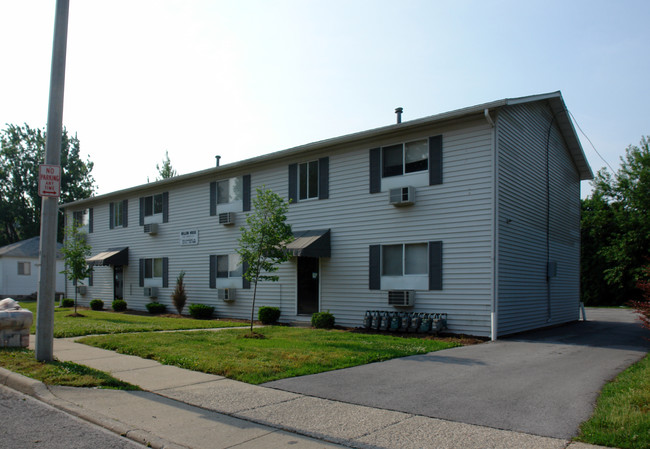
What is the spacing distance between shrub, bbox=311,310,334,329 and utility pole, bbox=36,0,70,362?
27.2 ft

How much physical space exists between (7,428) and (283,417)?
2.92 metres

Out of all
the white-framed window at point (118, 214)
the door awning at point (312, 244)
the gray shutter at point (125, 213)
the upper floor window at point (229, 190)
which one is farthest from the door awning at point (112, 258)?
the door awning at point (312, 244)

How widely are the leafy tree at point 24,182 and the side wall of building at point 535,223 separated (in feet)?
158

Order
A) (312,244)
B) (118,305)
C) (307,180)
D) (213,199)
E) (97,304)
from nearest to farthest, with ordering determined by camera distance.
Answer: (312,244) < (307,180) < (213,199) < (118,305) < (97,304)

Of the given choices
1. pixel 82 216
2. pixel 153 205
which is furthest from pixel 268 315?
pixel 82 216

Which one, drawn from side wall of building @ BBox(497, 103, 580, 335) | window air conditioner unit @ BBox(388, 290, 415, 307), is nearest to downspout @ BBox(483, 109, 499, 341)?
side wall of building @ BBox(497, 103, 580, 335)

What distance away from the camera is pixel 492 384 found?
751 cm

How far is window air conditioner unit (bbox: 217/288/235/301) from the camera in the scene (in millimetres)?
19448

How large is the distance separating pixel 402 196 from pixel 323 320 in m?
4.43

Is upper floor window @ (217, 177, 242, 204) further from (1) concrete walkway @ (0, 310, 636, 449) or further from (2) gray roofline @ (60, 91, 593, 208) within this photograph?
(1) concrete walkway @ (0, 310, 636, 449)

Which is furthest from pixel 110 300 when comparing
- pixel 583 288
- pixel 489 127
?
pixel 583 288

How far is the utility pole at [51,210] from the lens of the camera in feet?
27.3

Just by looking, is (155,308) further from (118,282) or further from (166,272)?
(118,282)

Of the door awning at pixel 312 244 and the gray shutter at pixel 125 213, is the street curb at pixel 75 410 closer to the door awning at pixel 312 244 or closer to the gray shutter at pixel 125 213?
the door awning at pixel 312 244
